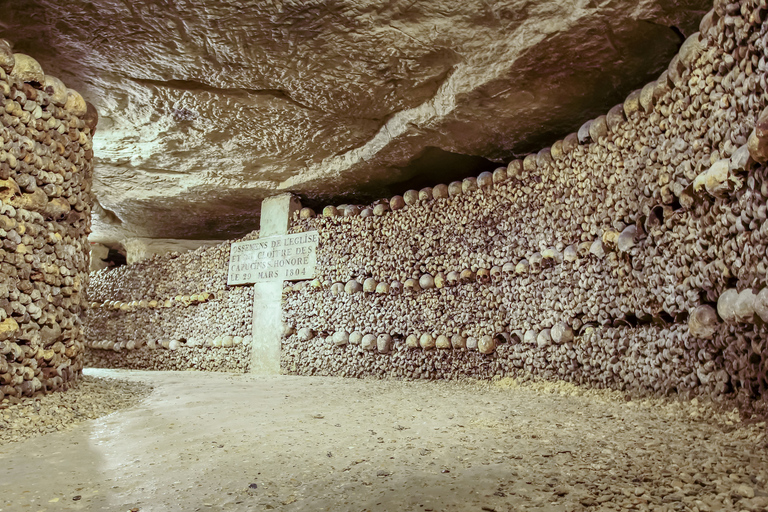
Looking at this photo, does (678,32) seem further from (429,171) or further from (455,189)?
(429,171)

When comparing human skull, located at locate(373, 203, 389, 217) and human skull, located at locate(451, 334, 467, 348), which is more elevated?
human skull, located at locate(373, 203, 389, 217)

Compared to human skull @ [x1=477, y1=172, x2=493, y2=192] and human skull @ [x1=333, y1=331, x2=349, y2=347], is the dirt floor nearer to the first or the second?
human skull @ [x1=477, y1=172, x2=493, y2=192]

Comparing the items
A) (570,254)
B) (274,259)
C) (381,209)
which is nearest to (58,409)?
(570,254)

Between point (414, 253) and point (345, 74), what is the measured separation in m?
2.29

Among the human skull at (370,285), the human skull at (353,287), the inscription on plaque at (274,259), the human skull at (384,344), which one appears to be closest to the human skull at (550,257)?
the human skull at (384,344)

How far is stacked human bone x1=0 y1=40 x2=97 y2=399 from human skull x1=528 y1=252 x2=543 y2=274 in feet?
12.8

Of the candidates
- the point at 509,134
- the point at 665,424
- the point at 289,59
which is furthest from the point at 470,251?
the point at 665,424

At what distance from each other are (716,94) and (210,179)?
6.15 meters

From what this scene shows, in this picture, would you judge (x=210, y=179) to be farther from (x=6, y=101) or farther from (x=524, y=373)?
(x=524, y=373)

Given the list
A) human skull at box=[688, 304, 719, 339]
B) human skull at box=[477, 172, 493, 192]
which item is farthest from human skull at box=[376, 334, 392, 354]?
human skull at box=[688, 304, 719, 339]

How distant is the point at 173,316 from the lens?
26.8ft

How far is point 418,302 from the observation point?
18.9 feet

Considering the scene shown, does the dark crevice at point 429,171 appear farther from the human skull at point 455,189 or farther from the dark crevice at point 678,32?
the dark crevice at point 678,32

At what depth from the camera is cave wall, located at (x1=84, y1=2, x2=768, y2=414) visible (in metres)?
2.56
